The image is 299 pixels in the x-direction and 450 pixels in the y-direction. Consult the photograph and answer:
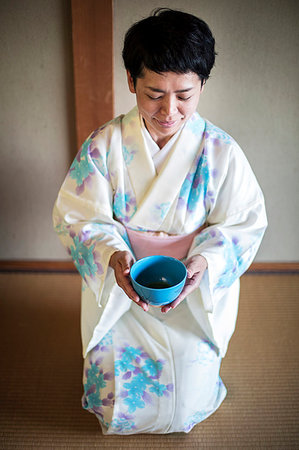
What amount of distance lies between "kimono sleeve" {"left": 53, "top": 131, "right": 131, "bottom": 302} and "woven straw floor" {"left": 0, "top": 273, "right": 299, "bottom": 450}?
628 millimetres

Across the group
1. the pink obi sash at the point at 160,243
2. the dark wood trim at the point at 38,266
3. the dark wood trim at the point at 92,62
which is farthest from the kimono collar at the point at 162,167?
the dark wood trim at the point at 38,266

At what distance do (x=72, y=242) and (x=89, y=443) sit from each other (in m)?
0.83

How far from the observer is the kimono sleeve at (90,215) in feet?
5.28

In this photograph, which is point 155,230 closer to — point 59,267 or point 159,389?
point 159,389

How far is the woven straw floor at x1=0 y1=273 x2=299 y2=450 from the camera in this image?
174 cm

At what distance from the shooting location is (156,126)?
150 centimetres

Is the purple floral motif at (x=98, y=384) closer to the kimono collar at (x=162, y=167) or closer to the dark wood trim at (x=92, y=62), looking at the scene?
the kimono collar at (x=162, y=167)

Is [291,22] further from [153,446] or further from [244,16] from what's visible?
[153,446]

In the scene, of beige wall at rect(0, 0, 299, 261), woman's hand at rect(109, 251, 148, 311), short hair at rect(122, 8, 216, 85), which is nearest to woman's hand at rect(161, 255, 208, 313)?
woman's hand at rect(109, 251, 148, 311)

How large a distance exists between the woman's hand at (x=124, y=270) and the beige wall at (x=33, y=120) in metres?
1.00

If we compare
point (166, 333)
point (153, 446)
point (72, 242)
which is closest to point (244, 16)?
point (72, 242)

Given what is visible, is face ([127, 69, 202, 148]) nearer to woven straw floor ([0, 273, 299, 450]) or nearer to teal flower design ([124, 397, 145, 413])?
teal flower design ([124, 397, 145, 413])

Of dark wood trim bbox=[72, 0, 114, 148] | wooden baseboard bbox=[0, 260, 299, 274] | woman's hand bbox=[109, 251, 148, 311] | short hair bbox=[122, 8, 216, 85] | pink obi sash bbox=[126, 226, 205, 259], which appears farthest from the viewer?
wooden baseboard bbox=[0, 260, 299, 274]

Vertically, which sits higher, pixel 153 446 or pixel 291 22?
pixel 291 22
